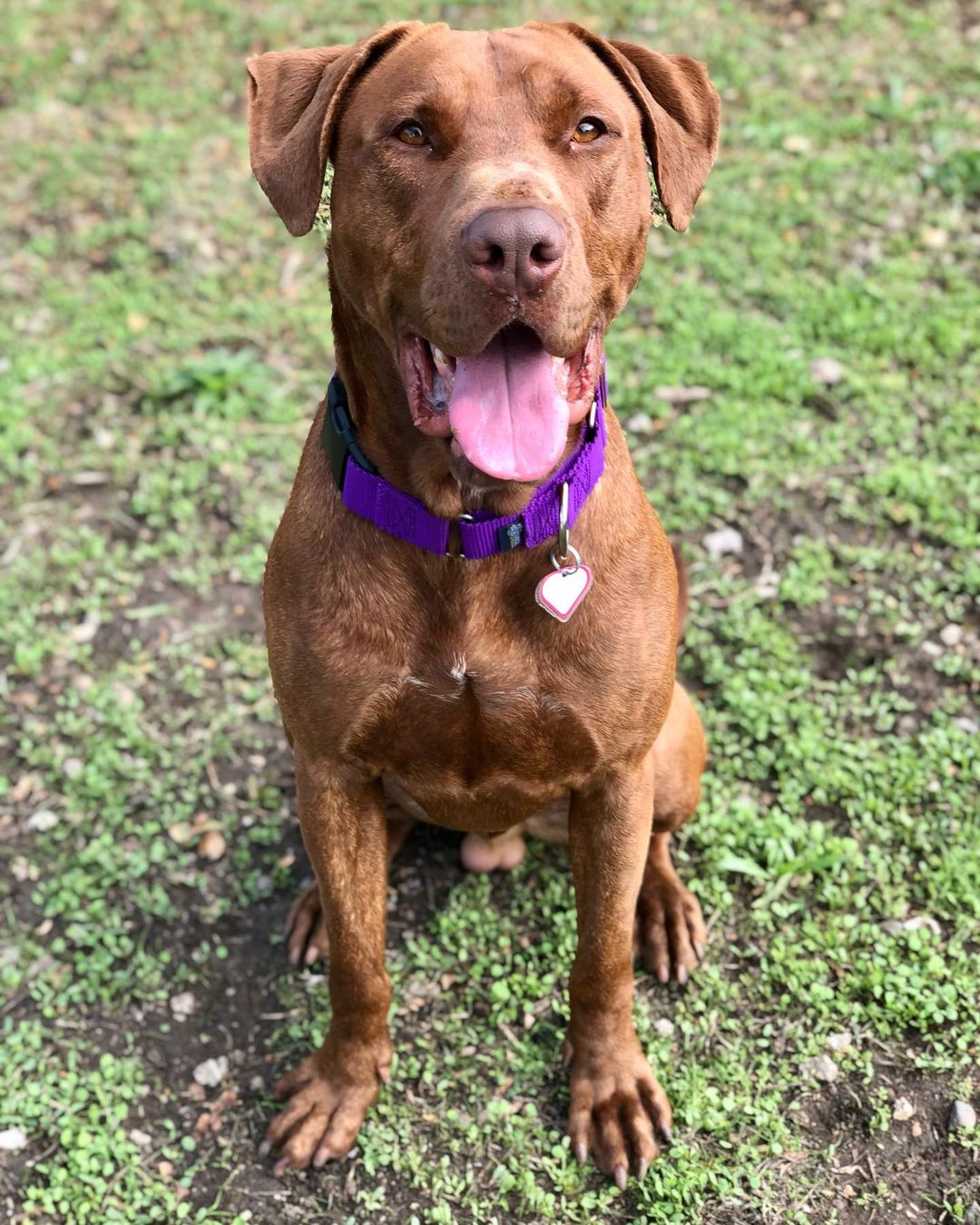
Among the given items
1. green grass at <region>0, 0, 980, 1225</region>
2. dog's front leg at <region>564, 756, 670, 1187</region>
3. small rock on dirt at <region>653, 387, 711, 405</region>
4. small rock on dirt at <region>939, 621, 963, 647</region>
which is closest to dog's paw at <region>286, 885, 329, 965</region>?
green grass at <region>0, 0, 980, 1225</region>

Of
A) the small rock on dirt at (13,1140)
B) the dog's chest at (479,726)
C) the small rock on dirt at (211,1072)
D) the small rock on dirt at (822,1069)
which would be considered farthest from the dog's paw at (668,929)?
the small rock on dirt at (13,1140)

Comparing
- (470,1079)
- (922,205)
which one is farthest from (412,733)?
(922,205)

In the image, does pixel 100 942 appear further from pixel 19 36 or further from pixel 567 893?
pixel 19 36

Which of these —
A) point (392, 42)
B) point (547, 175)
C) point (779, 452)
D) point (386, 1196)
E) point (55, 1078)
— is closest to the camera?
point (547, 175)

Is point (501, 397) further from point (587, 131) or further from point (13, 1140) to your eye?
point (13, 1140)

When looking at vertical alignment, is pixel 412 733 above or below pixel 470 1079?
above

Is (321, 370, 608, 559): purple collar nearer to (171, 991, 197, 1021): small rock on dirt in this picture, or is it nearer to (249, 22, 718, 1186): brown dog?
(249, 22, 718, 1186): brown dog

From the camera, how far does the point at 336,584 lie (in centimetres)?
309

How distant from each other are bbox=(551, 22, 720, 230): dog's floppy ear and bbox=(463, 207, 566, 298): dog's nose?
0.60 m

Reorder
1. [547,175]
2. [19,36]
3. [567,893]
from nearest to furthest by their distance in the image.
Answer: [547,175] < [567,893] < [19,36]

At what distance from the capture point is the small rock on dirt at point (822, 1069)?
12.1 ft

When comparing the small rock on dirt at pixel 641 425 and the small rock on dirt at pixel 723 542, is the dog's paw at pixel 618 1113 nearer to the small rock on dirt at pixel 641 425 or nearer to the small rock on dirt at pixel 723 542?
the small rock on dirt at pixel 723 542

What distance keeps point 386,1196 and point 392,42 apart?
2910 mm

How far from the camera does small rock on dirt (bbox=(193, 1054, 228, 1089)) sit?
389 cm
